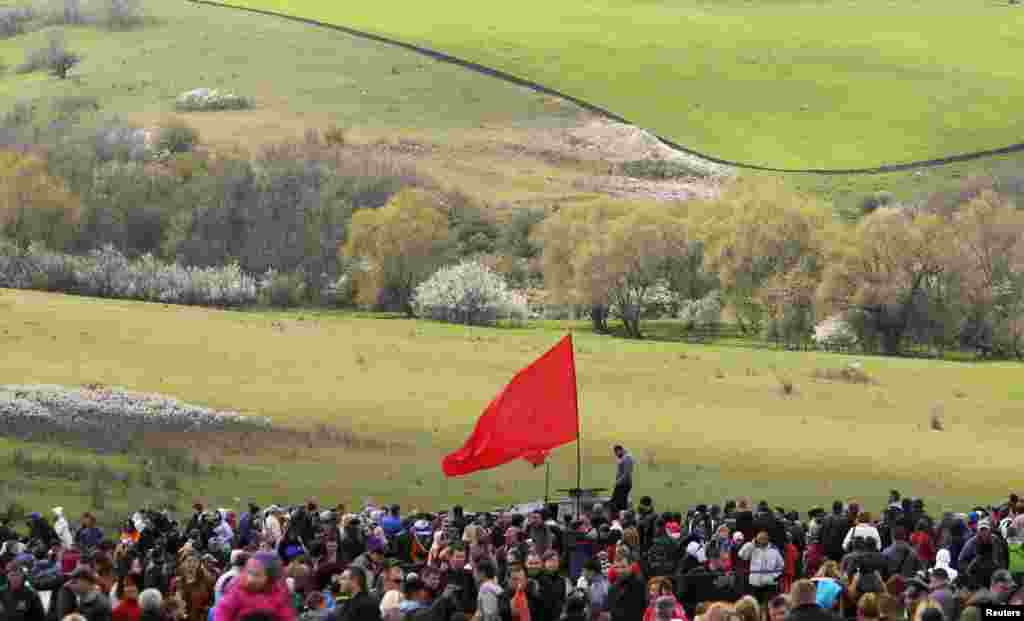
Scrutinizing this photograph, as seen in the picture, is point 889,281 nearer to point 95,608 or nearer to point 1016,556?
point 1016,556

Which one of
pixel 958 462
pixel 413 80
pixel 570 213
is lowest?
pixel 958 462

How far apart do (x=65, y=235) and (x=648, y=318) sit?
30004 millimetres

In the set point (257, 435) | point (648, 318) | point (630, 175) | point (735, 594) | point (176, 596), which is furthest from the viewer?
point (630, 175)

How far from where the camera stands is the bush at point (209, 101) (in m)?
154

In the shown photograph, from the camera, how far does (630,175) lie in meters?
149

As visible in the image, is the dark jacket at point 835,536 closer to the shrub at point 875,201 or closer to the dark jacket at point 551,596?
the dark jacket at point 551,596

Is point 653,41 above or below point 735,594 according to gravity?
above

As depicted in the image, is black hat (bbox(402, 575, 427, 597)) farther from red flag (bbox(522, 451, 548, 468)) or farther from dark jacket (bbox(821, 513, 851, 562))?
red flag (bbox(522, 451, 548, 468))

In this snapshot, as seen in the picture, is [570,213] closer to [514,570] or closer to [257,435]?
[257,435]

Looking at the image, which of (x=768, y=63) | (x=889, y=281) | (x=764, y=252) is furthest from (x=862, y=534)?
(x=768, y=63)

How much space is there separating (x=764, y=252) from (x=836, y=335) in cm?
959

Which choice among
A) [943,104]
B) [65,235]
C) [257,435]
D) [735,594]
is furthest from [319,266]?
[735,594]

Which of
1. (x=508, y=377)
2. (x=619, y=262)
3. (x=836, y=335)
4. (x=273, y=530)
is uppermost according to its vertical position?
(x=619, y=262)

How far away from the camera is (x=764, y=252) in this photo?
93750 mm
